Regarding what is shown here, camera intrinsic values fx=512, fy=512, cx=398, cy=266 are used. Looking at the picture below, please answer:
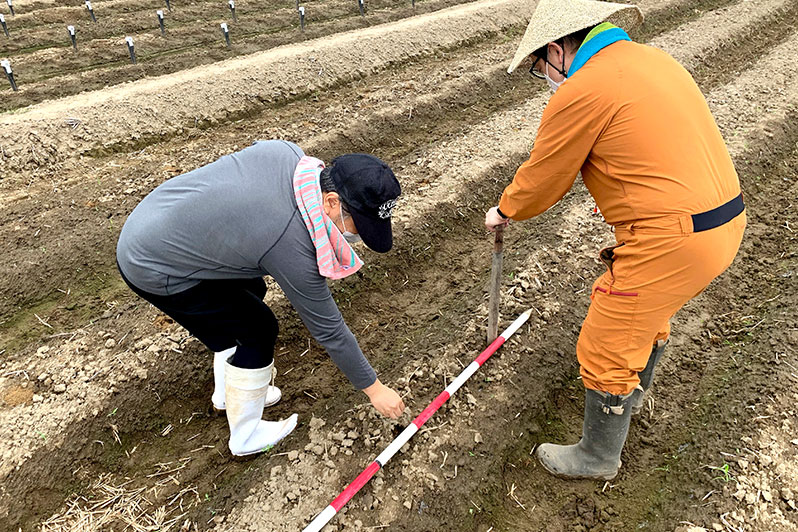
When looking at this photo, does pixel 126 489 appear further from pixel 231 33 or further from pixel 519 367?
pixel 231 33

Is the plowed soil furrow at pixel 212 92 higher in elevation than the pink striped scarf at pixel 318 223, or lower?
lower

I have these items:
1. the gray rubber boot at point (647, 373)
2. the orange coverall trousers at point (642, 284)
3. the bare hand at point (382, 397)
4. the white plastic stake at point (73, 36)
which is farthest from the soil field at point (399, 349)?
the white plastic stake at point (73, 36)

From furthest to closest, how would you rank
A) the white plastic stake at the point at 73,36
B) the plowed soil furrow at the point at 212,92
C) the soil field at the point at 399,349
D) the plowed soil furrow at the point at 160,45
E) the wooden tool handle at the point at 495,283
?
the white plastic stake at the point at 73,36, the plowed soil furrow at the point at 160,45, the plowed soil furrow at the point at 212,92, the wooden tool handle at the point at 495,283, the soil field at the point at 399,349

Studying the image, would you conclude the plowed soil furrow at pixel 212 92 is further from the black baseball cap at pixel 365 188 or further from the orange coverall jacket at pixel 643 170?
the orange coverall jacket at pixel 643 170

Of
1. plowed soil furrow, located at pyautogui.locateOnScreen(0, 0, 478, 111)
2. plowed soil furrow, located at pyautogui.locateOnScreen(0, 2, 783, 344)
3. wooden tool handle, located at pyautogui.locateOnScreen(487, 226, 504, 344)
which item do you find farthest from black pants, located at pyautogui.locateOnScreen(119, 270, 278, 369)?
plowed soil furrow, located at pyautogui.locateOnScreen(0, 0, 478, 111)

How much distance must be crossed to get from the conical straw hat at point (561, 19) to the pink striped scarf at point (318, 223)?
1092 mm

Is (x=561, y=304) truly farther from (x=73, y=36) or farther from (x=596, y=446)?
(x=73, y=36)

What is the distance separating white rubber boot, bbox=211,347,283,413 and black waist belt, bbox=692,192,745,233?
8.14 ft

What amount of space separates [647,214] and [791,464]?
1.76 meters

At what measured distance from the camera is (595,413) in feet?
8.64

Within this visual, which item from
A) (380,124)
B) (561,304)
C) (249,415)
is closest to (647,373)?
(561,304)

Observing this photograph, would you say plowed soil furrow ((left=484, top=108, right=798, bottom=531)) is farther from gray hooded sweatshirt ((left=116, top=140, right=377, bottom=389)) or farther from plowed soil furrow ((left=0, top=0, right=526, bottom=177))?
plowed soil furrow ((left=0, top=0, right=526, bottom=177))

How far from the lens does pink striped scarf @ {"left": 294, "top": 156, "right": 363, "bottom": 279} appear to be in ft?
6.42

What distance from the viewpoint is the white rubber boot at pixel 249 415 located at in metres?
2.71
